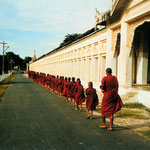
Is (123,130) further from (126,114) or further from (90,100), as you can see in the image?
(126,114)

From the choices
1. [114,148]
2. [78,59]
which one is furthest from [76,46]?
[114,148]

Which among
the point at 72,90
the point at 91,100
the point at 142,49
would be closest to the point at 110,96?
the point at 91,100

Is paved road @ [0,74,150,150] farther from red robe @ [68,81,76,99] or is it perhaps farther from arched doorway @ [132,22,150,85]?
A: arched doorway @ [132,22,150,85]

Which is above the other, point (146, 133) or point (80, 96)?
point (80, 96)

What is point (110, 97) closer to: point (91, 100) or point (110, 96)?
point (110, 96)

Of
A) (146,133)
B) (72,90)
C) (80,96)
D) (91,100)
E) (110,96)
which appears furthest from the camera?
(72,90)

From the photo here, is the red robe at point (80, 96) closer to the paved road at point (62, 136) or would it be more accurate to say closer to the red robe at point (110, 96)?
the paved road at point (62, 136)

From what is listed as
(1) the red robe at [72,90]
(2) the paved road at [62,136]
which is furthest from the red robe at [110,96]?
(1) the red robe at [72,90]

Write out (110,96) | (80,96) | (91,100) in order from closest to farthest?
(110,96), (91,100), (80,96)

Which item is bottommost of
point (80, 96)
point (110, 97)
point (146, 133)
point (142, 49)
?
point (146, 133)

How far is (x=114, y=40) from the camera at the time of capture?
44.3 feet

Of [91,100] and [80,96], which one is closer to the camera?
[91,100]

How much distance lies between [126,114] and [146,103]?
2305 millimetres

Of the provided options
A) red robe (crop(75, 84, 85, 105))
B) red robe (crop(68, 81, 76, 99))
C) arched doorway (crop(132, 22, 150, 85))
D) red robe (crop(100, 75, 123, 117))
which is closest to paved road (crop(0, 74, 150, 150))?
red robe (crop(100, 75, 123, 117))
